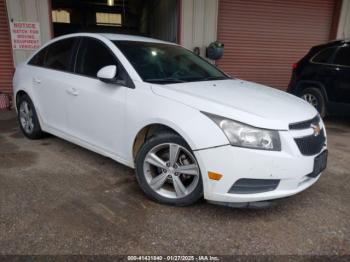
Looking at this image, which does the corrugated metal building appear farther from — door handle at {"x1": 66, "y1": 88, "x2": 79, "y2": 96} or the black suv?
door handle at {"x1": 66, "y1": 88, "x2": 79, "y2": 96}

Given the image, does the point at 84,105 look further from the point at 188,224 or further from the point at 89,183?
the point at 188,224

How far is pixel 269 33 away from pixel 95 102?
275 inches

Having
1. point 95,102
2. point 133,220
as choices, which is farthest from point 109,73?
point 133,220

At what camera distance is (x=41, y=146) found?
4301 mm

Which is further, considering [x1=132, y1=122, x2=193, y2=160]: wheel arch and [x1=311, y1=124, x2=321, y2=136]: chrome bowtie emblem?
[x1=311, y1=124, x2=321, y2=136]: chrome bowtie emblem

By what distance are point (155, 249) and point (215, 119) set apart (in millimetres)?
1068

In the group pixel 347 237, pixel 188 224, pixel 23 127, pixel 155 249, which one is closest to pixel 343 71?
pixel 347 237

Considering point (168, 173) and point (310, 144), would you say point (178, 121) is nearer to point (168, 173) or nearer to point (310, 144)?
point (168, 173)

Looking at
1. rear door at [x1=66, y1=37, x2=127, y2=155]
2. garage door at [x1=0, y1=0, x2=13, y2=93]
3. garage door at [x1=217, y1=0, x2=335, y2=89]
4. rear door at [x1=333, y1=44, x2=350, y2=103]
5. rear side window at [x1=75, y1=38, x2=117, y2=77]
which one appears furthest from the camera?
garage door at [x1=217, y1=0, x2=335, y2=89]

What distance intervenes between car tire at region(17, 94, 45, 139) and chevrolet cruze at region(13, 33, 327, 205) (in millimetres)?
413

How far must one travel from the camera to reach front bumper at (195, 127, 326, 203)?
229 cm

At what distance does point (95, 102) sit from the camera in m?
3.19

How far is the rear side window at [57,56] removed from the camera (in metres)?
3.72

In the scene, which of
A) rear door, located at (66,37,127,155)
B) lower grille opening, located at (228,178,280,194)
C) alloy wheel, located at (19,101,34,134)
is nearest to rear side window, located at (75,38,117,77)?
rear door, located at (66,37,127,155)
